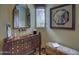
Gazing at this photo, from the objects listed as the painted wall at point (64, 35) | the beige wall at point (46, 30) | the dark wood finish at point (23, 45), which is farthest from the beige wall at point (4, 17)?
the painted wall at point (64, 35)

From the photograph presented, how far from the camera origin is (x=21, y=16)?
1624 mm

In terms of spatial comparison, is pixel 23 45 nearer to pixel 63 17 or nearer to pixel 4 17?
pixel 4 17

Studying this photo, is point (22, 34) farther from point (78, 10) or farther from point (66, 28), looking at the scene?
point (78, 10)

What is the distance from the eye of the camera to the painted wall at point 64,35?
1591mm

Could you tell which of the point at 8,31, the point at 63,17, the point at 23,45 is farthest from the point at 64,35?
the point at 8,31

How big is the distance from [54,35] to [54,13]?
0.91ft

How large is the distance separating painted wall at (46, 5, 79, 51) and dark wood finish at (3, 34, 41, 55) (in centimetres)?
17

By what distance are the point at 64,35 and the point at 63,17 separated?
226 millimetres

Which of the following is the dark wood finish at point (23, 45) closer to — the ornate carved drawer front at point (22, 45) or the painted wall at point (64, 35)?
the ornate carved drawer front at point (22, 45)

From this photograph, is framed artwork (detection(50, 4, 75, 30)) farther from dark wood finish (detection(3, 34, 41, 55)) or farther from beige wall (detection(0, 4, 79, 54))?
dark wood finish (detection(3, 34, 41, 55))

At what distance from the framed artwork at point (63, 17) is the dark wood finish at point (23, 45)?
269 millimetres

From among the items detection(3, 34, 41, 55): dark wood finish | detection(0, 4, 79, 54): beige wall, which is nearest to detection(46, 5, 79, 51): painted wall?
detection(0, 4, 79, 54): beige wall

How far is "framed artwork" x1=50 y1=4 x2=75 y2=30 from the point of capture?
159cm
